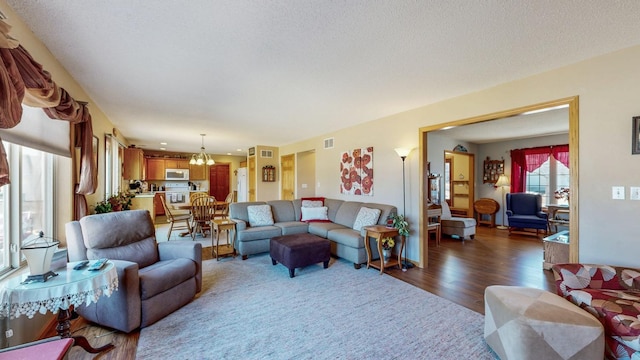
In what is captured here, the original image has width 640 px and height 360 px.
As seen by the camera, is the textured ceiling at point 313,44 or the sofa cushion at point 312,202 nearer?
the textured ceiling at point 313,44

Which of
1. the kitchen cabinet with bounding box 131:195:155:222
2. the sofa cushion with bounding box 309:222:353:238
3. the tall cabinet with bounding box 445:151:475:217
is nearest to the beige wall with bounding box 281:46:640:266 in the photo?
the sofa cushion with bounding box 309:222:353:238

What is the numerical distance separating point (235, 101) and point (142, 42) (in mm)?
1548

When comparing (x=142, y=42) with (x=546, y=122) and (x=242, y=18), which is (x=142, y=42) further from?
(x=546, y=122)

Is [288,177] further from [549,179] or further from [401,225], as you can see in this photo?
[549,179]

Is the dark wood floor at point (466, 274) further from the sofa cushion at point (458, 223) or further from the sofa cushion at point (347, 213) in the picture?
the sofa cushion at point (347, 213)

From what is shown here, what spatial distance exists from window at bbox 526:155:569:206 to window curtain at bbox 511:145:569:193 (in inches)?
4.9

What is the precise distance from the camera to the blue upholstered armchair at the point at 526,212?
5945 millimetres

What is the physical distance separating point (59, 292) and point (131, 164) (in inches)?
226

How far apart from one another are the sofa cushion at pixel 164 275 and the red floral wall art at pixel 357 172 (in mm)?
3212

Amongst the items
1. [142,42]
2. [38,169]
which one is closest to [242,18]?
[142,42]

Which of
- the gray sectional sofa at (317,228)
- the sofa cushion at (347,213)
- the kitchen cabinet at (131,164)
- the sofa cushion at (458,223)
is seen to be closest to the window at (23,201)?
the gray sectional sofa at (317,228)

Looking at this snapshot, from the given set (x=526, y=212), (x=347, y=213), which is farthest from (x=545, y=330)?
(x=526, y=212)

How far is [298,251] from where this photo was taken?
3527 millimetres

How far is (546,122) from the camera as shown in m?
5.15
